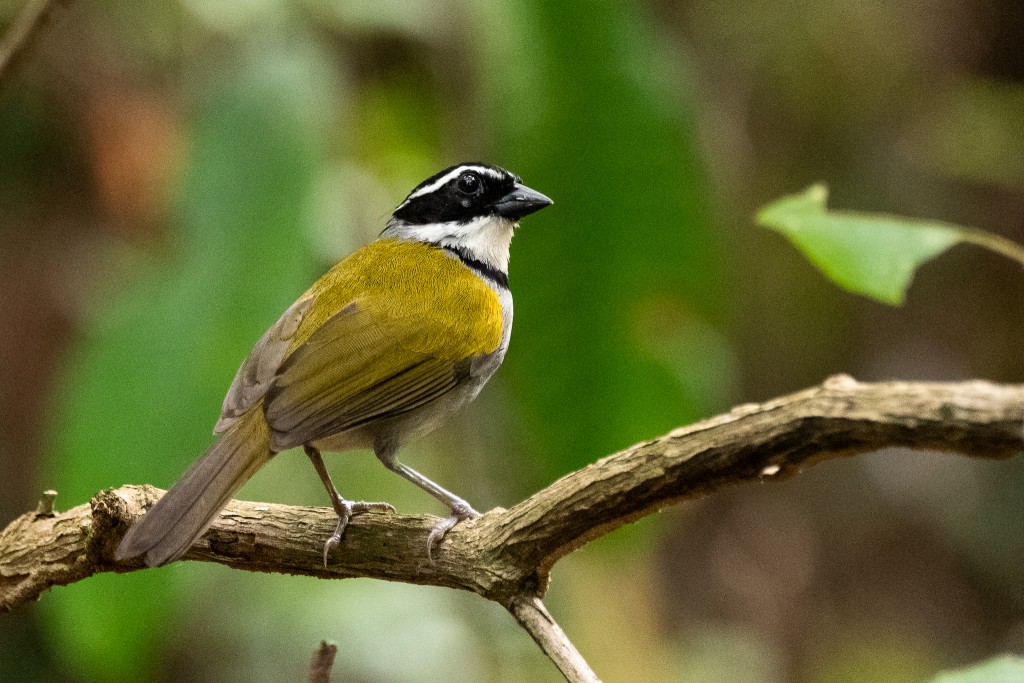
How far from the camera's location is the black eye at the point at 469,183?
11.8 feet

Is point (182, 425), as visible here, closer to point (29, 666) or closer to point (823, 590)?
point (29, 666)

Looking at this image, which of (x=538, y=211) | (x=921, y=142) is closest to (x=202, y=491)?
(x=538, y=211)

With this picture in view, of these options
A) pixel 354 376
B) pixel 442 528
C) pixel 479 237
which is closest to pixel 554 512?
pixel 442 528

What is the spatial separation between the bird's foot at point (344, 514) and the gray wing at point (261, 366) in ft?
1.26

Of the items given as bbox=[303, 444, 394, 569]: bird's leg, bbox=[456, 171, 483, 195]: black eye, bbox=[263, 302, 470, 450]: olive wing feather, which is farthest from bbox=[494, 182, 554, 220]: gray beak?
bbox=[303, 444, 394, 569]: bird's leg

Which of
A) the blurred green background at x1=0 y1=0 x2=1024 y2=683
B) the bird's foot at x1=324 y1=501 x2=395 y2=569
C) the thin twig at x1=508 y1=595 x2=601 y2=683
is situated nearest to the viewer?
the thin twig at x1=508 y1=595 x2=601 y2=683

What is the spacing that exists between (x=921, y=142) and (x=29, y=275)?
15.3ft

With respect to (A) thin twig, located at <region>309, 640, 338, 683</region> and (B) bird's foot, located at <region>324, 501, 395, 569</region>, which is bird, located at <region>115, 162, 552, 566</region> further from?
(A) thin twig, located at <region>309, 640, 338, 683</region>

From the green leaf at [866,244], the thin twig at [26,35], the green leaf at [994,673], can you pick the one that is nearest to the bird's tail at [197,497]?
the thin twig at [26,35]

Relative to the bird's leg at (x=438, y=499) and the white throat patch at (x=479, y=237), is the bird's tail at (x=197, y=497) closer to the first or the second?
the bird's leg at (x=438, y=499)

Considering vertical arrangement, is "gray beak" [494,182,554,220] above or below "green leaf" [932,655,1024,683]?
above

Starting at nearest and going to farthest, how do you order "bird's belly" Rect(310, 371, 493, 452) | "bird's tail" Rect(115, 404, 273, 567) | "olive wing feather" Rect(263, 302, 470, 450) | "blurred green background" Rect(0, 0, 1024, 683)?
"bird's tail" Rect(115, 404, 273, 567) < "olive wing feather" Rect(263, 302, 470, 450) < "bird's belly" Rect(310, 371, 493, 452) < "blurred green background" Rect(0, 0, 1024, 683)

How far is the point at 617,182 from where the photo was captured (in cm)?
327

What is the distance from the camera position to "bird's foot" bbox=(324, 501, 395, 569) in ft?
8.69
